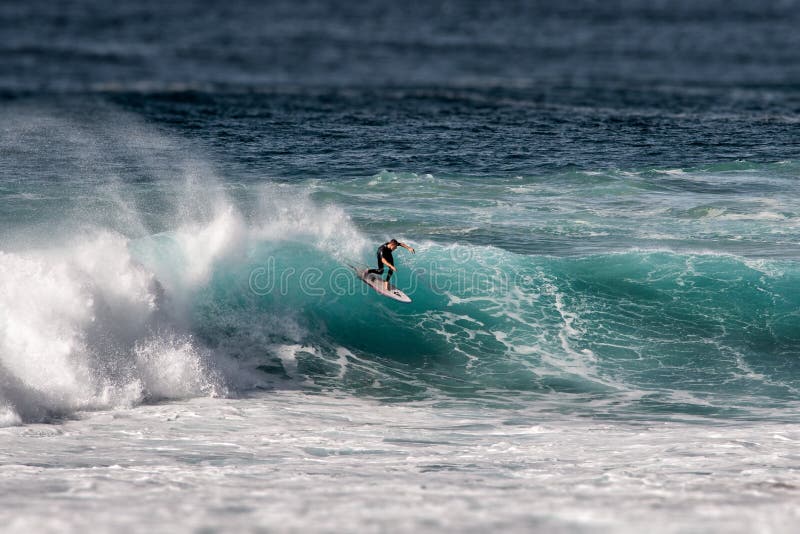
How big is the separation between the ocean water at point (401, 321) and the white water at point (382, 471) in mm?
61

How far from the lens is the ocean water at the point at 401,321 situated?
11141mm

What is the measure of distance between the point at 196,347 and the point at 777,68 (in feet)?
173

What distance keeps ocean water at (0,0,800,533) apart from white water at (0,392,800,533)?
0.06 m

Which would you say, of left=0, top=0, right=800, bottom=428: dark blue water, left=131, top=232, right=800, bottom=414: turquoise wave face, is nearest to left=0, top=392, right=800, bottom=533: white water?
left=0, top=0, right=800, bottom=428: dark blue water

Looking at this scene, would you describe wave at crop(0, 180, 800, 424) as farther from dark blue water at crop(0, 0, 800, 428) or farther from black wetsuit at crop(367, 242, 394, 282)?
black wetsuit at crop(367, 242, 394, 282)

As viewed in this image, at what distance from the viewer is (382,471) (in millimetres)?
12250

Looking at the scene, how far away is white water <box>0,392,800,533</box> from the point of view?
984 cm

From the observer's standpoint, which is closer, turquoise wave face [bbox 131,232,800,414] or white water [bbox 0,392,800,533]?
white water [bbox 0,392,800,533]

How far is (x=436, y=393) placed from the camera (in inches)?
680

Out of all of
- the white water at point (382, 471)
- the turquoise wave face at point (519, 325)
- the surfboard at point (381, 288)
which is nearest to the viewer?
the white water at point (382, 471)

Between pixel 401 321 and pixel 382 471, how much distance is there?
8398 millimetres

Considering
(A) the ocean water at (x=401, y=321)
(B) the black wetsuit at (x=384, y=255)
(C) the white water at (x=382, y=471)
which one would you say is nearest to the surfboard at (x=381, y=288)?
(A) the ocean water at (x=401, y=321)

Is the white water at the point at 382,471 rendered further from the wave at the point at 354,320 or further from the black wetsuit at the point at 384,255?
the black wetsuit at the point at 384,255

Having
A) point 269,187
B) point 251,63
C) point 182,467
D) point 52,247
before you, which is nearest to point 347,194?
point 269,187
